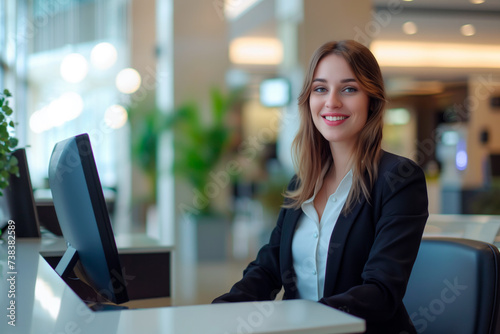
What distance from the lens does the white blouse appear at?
1.68 meters

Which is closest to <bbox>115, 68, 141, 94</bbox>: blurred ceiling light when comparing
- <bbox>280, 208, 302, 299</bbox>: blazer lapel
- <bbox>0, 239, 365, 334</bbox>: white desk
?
<bbox>280, 208, 302, 299</bbox>: blazer lapel

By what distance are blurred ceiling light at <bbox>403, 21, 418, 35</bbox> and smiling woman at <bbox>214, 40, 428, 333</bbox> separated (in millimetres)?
8642

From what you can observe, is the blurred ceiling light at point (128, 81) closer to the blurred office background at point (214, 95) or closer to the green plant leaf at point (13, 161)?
the blurred office background at point (214, 95)

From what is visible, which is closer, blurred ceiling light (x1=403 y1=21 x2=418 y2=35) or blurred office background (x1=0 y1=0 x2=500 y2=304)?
blurred office background (x1=0 y1=0 x2=500 y2=304)

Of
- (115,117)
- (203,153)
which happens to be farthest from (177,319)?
(115,117)

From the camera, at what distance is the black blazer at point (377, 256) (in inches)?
55.0

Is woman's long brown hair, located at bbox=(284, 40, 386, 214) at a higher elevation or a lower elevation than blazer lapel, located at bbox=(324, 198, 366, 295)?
higher

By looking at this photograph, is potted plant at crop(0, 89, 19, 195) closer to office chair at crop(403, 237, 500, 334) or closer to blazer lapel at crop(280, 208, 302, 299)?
blazer lapel at crop(280, 208, 302, 299)

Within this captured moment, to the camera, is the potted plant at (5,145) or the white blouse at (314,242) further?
the potted plant at (5,145)

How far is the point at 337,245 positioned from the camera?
1603mm

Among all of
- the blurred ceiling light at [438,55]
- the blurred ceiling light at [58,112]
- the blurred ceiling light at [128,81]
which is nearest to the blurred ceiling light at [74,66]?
the blurred ceiling light at [128,81]

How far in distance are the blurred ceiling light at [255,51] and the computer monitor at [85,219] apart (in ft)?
37.9

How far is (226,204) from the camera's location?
838 centimetres

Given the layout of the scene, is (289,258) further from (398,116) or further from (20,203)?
(398,116)
